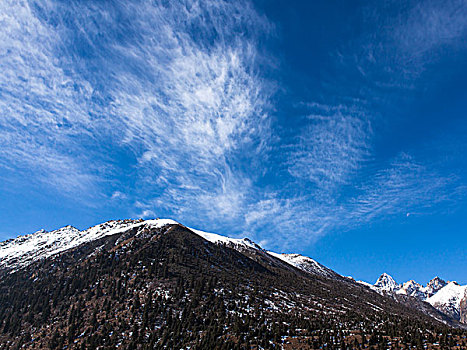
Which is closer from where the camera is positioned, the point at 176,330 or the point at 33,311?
the point at 176,330

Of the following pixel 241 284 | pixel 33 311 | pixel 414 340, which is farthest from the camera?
pixel 241 284

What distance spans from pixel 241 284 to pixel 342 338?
75.5 meters

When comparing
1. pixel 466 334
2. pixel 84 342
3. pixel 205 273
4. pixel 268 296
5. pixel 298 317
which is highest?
pixel 205 273

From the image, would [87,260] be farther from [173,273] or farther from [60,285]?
[173,273]

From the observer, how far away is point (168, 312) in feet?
403

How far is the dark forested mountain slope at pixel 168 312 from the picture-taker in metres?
104

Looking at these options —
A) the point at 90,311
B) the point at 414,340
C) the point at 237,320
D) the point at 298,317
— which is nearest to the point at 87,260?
the point at 90,311

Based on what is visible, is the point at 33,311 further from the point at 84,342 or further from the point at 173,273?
the point at 173,273

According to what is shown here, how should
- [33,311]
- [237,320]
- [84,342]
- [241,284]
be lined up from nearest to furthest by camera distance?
[84,342] → [237,320] → [33,311] → [241,284]

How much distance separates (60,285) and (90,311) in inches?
1805

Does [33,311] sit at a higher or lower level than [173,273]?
lower

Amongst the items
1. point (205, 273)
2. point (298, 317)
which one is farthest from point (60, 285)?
point (298, 317)

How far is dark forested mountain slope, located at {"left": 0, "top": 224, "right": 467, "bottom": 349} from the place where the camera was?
103938mm

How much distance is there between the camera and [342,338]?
10631 centimetres
